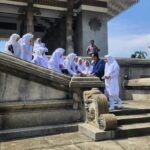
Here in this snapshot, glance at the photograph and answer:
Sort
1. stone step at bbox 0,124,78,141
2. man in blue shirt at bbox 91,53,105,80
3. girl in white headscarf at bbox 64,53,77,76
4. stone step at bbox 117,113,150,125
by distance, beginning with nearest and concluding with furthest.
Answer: stone step at bbox 0,124,78,141 < stone step at bbox 117,113,150,125 < man in blue shirt at bbox 91,53,105,80 < girl in white headscarf at bbox 64,53,77,76

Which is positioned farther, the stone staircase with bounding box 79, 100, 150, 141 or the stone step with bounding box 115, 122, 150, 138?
the stone step with bounding box 115, 122, 150, 138

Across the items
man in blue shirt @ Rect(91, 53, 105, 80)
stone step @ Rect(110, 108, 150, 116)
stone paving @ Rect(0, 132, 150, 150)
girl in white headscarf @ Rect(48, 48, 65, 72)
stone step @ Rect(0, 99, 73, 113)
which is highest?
girl in white headscarf @ Rect(48, 48, 65, 72)

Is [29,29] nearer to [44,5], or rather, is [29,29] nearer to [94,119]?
[44,5]

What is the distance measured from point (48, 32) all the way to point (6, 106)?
17.0m

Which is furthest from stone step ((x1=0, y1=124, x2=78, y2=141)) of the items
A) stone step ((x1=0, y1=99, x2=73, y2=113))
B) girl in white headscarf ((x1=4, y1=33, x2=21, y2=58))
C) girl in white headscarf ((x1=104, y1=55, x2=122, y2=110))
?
girl in white headscarf ((x1=4, y1=33, x2=21, y2=58))

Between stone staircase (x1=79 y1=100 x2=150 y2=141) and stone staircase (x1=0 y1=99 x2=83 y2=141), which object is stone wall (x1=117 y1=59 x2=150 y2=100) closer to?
stone staircase (x1=79 y1=100 x2=150 y2=141)

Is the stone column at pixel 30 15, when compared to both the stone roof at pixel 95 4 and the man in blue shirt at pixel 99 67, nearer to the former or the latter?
the stone roof at pixel 95 4

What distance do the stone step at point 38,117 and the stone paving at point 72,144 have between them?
1.86 feet

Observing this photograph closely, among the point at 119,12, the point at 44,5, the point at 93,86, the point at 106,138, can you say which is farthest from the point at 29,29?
the point at 106,138

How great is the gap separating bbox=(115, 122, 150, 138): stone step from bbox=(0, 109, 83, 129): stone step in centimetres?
123

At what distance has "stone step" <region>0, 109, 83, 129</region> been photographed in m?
6.26

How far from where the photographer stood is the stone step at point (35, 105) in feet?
20.6

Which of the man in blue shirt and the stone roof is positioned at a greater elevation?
the stone roof

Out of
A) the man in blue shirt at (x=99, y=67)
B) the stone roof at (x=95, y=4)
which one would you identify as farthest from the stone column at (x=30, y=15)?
the man in blue shirt at (x=99, y=67)
